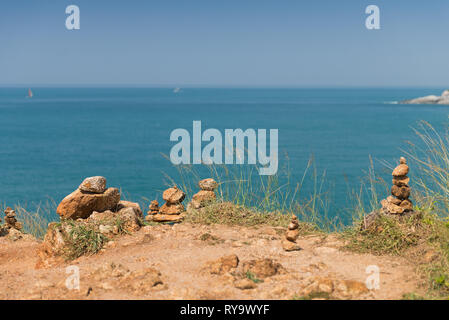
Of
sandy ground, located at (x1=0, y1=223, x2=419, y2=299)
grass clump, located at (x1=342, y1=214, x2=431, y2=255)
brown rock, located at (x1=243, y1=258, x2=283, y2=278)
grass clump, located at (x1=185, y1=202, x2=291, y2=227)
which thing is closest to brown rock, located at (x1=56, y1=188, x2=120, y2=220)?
sandy ground, located at (x1=0, y1=223, x2=419, y2=299)

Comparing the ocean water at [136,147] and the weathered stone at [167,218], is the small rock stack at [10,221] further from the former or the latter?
the ocean water at [136,147]

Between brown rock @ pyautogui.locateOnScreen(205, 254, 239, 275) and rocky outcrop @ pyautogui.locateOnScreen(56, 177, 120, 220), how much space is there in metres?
2.49

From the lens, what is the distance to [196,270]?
546cm

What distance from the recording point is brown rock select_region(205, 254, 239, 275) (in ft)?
17.6

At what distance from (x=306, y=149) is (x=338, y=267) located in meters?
41.3

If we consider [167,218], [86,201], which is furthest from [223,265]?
[86,201]

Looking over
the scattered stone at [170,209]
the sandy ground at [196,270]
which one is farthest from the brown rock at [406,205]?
the scattered stone at [170,209]

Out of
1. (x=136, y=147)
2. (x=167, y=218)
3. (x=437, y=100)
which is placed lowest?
(x=136, y=147)

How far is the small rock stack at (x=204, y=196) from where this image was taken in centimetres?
776

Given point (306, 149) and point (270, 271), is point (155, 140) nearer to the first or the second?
point (306, 149)

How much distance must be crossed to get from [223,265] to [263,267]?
45 cm

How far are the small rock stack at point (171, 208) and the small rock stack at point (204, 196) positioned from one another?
20cm

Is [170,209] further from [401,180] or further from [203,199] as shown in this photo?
[401,180]
